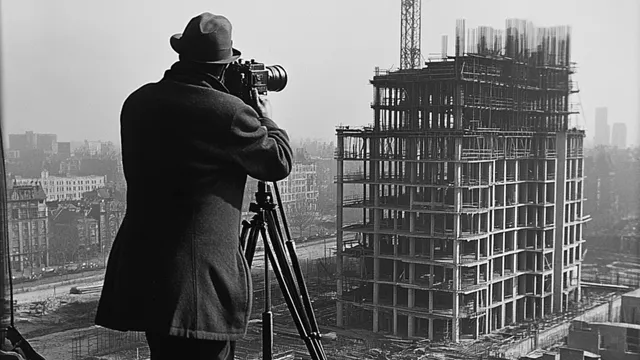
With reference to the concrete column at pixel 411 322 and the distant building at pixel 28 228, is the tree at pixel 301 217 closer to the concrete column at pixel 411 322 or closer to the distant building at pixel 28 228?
the distant building at pixel 28 228

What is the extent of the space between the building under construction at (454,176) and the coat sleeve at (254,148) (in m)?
4.81

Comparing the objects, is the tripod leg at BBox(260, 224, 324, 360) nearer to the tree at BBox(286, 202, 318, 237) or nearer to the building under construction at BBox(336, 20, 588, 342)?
the tree at BBox(286, 202, 318, 237)

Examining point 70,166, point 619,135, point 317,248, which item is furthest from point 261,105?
point 619,135

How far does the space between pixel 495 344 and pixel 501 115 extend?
1.99 meters

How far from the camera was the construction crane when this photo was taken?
4207 millimetres

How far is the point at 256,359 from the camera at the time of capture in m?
1.94

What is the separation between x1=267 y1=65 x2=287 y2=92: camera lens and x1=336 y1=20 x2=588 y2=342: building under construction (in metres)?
4.59

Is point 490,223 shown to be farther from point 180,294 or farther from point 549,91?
point 180,294

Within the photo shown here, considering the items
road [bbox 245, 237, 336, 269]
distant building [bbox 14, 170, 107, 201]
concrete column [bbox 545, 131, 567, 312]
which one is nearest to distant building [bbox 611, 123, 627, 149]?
road [bbox 245, 237, 336, 269]

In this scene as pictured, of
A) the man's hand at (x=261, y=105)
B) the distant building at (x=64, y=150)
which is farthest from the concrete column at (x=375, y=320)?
the man's hand at (x=261, y=105)

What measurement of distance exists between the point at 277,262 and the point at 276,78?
23cm

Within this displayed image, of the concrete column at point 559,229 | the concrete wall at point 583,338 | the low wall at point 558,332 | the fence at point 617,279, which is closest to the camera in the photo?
the concrete wall at point 583,338

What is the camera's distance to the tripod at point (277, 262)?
88 centimetres

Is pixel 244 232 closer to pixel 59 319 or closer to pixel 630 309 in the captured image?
pixel 59 319
